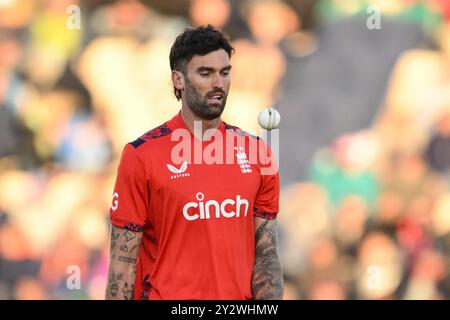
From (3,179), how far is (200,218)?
172 inches

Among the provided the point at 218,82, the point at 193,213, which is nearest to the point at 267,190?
the point at 193,213

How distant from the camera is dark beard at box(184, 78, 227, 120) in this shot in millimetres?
4762

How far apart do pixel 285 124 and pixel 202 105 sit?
4.26m

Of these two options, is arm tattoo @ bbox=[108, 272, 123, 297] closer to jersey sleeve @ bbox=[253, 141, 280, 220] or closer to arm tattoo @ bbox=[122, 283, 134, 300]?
arm tattoo @ bbox=[122, 283, 134, 300]

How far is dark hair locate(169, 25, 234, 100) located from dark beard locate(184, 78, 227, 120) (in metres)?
0.13

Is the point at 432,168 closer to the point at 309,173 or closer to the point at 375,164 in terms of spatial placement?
the point at 375,164

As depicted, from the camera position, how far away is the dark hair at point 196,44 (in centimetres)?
479

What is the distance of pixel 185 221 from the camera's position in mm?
4652

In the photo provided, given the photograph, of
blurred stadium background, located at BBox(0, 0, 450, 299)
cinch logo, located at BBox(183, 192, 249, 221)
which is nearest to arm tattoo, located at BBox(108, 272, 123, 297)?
cinch logo, located at BBox(183, 192, 249, 221)

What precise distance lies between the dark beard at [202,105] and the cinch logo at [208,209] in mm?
407

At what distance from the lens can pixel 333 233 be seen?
29.4 feet

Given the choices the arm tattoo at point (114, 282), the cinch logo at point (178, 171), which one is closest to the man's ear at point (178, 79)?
the cinch logo at point (178, 171)
